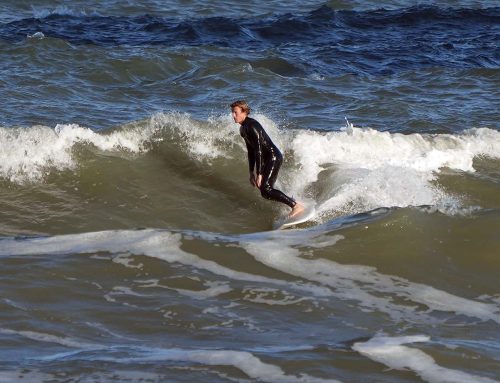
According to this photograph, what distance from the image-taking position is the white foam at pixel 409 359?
6.65m

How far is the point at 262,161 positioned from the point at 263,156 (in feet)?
0.19

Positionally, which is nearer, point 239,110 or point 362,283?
point 362,283

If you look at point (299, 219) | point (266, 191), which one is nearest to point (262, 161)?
point (266, 191)

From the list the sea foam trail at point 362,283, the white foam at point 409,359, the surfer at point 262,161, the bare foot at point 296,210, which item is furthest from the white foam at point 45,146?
the white foam at point 409,359

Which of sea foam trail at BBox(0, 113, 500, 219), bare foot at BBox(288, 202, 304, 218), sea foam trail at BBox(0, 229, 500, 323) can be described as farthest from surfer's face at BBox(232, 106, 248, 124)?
sea foam trail at BBox(0, 229, 500, 323)

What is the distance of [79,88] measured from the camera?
1709cm

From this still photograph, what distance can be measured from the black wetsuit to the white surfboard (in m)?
0.27

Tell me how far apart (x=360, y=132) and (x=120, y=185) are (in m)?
3.51

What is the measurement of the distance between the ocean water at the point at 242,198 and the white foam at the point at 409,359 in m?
0.02

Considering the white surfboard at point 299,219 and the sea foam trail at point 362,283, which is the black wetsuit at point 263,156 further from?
the sea foam trail at point 362,283

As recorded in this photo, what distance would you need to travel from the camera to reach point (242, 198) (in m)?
12.8

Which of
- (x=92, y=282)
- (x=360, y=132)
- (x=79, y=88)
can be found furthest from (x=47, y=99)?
(x=92, y=282)

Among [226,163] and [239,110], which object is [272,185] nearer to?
[239,110]

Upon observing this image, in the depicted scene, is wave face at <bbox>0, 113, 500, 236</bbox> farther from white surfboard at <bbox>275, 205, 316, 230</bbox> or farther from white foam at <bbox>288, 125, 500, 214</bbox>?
white surfboard at <bbox>275, 205, 316, 230</bbox>
